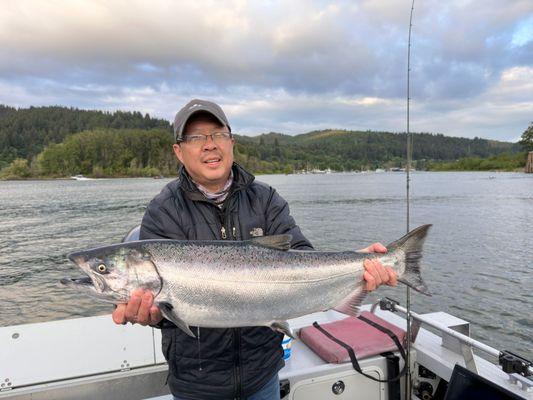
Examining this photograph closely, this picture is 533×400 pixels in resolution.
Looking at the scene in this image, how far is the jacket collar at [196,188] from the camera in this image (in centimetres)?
306

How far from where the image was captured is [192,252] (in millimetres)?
2951

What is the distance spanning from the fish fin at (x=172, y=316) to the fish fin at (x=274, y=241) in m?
0.74

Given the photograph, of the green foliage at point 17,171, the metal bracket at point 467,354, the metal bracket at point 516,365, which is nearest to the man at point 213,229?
the metal bracket at point 516,365

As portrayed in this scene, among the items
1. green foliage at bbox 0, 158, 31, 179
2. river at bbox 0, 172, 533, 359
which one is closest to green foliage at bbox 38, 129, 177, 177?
green foliage at bbox 0, 158, 31, 179

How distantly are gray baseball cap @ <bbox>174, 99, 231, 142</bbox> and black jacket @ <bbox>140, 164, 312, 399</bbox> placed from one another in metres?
0.36

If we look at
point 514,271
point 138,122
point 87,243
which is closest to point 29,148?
point 138,122

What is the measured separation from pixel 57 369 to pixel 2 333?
0.84 metres

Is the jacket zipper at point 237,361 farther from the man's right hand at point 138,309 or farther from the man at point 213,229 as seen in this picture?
the man's right hand at point 138,309

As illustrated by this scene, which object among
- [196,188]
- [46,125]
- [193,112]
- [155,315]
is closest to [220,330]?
[155,315]

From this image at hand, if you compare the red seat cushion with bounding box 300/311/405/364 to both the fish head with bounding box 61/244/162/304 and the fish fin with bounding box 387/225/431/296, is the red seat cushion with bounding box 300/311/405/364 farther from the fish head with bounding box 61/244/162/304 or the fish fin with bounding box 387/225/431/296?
the fish head with bounding box 61/244/162/304

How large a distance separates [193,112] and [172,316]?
149cm

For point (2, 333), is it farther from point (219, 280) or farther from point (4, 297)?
point (4, 297)

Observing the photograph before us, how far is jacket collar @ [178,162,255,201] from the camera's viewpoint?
10.0ft

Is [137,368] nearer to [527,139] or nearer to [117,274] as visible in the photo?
[117,274]
